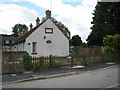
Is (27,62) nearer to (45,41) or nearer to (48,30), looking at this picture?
(45,41)

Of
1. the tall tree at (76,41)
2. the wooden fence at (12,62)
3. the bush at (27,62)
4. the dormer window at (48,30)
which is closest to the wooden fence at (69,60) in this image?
the bush at (27,62)

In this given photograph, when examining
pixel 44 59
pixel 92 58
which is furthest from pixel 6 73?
pixel 92 58

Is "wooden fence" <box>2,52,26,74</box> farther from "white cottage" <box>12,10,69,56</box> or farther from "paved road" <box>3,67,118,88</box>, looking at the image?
"white cottage" <box>12,10,69,56</box>

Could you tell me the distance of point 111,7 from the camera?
35.3m

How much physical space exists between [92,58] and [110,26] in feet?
51.4

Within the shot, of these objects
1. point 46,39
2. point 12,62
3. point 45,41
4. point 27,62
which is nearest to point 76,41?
point 46,39

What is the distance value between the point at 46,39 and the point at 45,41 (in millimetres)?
346

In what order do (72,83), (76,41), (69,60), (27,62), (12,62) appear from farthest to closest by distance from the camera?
(76,41)
(69,60)
(27,62)
(12,62)
(72,83)

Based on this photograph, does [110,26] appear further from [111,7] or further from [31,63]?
[31,63]

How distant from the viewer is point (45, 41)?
93.9 ft

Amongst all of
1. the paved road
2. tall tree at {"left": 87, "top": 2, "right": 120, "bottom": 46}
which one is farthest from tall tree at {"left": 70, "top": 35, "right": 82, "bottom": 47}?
the paved road

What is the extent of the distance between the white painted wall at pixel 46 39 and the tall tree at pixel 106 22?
888cm

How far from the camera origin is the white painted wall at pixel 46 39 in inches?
1107

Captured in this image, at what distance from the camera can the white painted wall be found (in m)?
28.1
